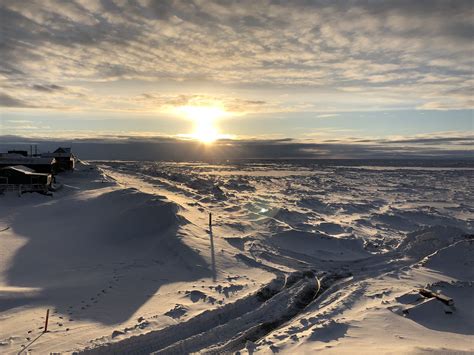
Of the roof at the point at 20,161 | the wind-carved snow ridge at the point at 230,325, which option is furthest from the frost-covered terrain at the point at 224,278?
the roof at the point at 20,161

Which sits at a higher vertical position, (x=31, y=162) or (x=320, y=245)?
(x=31, y=162)

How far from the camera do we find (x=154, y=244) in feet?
63.2

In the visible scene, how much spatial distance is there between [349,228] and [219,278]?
12918 millimetres

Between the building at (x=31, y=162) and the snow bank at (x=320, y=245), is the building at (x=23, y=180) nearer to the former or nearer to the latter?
the building at (x=31, y=162)

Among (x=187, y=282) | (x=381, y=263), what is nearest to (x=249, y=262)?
(x=187, y=282)

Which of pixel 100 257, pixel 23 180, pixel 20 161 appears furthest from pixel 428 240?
pixel 20 161

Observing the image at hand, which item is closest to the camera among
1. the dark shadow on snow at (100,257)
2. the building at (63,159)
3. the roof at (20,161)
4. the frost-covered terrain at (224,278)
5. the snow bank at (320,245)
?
the frost-covered terrain at (224,278)

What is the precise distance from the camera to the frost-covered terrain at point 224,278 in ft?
34.2

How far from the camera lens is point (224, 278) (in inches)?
614

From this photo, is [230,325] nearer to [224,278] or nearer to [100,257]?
[224,278]

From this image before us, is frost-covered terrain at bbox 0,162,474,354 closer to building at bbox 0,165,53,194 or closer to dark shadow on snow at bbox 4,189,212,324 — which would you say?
dark shadow on snow at bbox 4,189,212,324

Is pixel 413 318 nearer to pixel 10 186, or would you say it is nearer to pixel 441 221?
pixel 441 221

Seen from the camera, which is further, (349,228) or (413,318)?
(349,228)

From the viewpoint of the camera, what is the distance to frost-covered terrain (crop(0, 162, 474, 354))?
34.2ft
